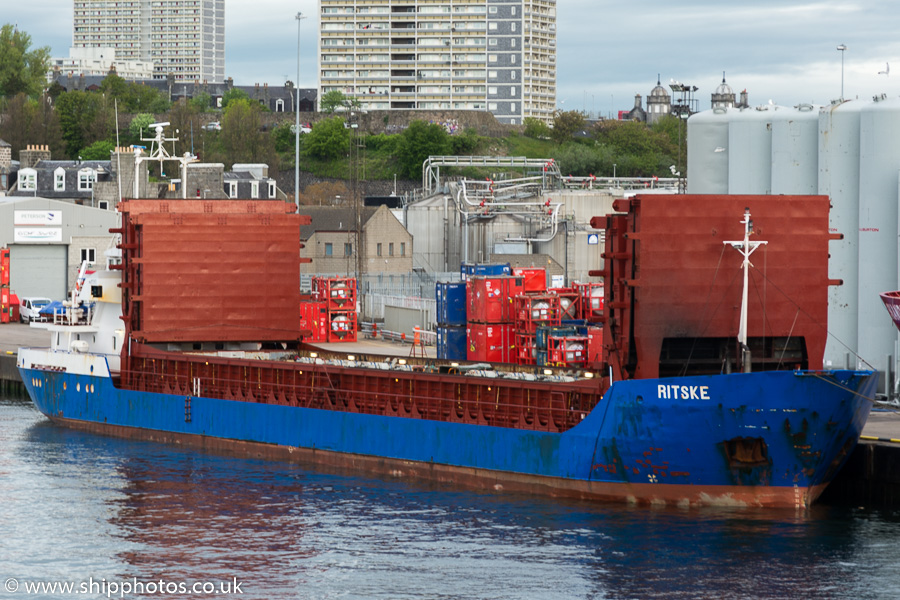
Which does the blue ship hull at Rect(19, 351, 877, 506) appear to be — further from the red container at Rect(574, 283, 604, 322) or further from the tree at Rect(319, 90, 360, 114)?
the tree at Rect(319, 90, 360, 114)

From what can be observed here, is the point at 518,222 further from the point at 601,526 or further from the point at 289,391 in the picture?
the point at 601,526

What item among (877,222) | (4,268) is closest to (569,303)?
(877,222)

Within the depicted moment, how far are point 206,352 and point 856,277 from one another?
19376 mm

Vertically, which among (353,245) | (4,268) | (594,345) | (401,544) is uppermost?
(353,245)

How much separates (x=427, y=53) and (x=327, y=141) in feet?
110

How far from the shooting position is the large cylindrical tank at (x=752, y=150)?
40594 mm

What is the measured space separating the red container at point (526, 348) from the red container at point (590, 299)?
1893 mm

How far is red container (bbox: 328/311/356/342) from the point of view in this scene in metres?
57.2

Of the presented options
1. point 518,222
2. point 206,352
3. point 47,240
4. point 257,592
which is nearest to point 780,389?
point 257,592

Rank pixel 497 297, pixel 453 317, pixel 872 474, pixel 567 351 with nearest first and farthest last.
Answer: pixel 872 474 < pixel 567 351 < pixel 497 297 < pixel 453 317

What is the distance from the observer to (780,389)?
27.2m

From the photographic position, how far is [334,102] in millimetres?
132250

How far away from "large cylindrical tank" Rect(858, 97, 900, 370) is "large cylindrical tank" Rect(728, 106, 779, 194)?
328cm

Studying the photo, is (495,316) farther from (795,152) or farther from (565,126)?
(565,126)
